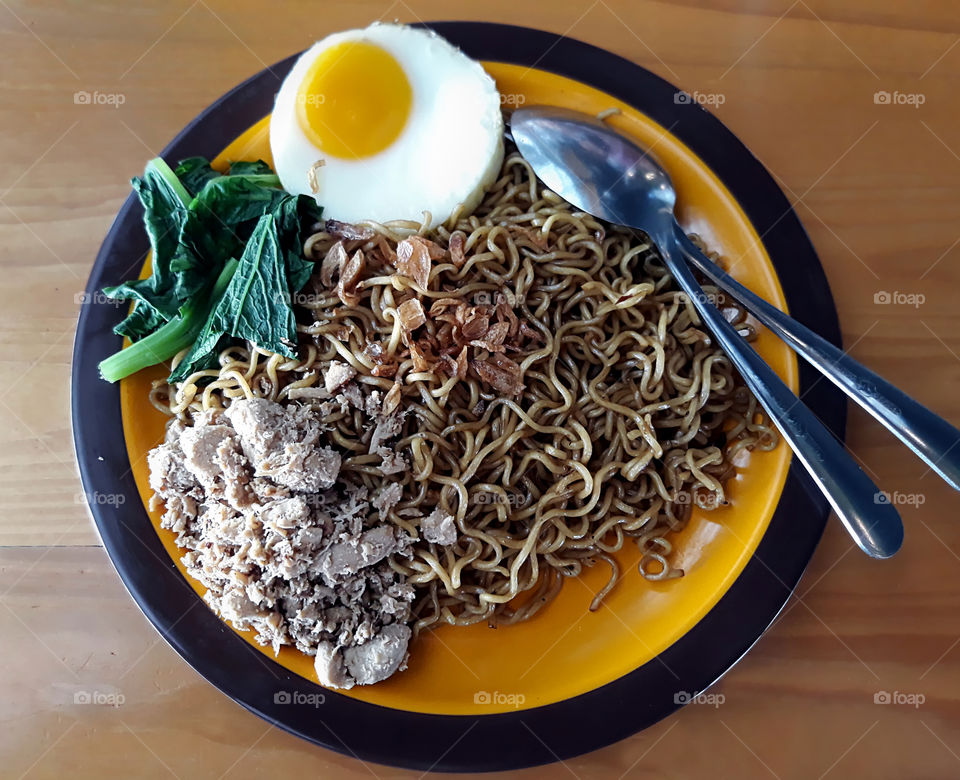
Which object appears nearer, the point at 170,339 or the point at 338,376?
the point at 338,376

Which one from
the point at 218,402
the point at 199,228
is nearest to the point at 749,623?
the point at 218,402

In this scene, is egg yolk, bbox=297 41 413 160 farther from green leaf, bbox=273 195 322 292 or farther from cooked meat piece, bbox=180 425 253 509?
cooked meat piece, bbox=180 425 253 509

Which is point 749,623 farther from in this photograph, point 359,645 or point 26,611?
point 26,611

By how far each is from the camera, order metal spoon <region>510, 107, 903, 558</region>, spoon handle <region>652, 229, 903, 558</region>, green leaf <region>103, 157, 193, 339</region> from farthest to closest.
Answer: green leaf <region>103, 157, 193, 339</region>, metal spoon <region>510, 107, 903, 558</region>, spoon handle <region>652, 229, 903, 558</region>

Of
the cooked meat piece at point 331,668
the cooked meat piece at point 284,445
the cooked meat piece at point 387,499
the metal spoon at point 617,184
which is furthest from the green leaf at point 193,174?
the cooked meat piece at point 331,668

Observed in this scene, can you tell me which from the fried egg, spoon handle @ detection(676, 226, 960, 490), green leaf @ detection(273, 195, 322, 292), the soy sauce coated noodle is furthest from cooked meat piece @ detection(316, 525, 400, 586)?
spoon handle @ detection(676, 226, 960, 490)

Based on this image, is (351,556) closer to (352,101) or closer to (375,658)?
(375,658)

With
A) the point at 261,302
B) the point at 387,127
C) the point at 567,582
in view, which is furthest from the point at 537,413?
the point at 387,127
